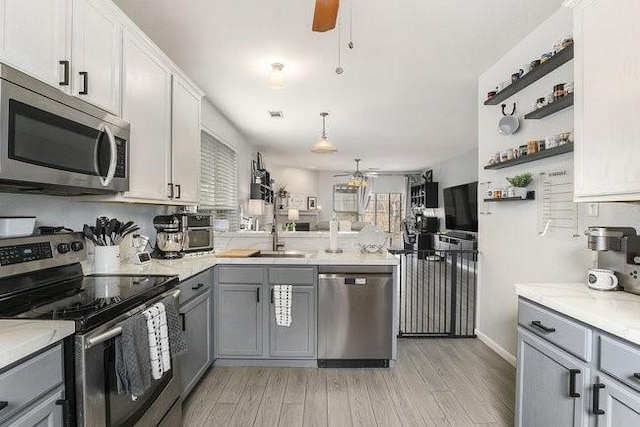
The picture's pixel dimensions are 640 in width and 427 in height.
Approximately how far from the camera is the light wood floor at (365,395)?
7.29ft

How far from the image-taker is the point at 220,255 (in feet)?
10.1

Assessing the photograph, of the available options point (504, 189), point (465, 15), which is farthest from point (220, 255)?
point (465, 15)

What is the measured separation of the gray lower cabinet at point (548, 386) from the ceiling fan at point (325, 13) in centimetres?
177

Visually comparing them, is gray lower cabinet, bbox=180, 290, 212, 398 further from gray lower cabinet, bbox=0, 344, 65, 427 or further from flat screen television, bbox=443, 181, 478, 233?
flat screen television, bbox=443, 181, 478, 233

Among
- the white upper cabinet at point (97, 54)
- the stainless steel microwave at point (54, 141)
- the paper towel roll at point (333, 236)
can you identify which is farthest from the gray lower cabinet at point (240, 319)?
the white upper cabinet at point (97, 54)

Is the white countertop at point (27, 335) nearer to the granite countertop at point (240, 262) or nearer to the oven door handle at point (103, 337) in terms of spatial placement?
the oven door handle at point (103, 337)

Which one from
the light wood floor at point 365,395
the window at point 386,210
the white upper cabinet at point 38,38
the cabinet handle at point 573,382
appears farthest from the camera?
the window at point 386,210

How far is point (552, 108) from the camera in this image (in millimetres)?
2447

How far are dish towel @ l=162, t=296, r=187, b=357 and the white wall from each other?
8.41 feet

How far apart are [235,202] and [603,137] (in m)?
5.32

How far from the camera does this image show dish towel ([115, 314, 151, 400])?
1.39 m

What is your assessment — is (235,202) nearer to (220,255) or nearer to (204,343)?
(220,255)

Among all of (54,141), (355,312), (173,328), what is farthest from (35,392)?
(355,312)

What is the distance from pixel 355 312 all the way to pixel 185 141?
2002 millimetres
